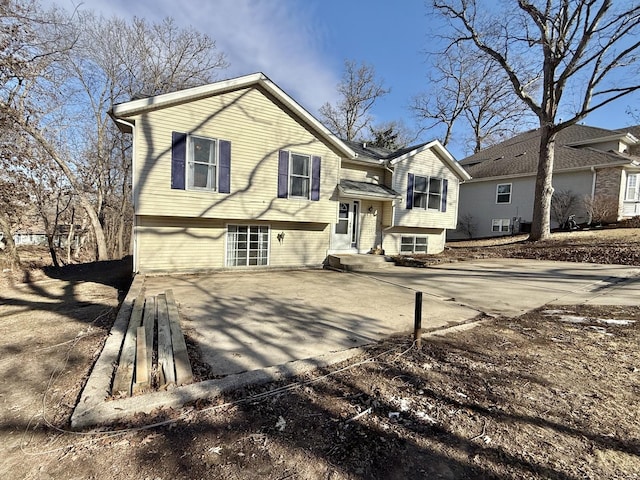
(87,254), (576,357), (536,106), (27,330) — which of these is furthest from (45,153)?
(536,106)

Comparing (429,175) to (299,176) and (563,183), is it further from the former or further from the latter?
(563,183)

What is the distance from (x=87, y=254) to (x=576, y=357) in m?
24.4

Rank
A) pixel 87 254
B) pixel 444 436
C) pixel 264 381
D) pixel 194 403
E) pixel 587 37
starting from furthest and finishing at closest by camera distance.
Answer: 1. pixel 87 254
2. pixel 587 37
3. pixel 264 381
4. pixel 194 403
5. pixel 444 436

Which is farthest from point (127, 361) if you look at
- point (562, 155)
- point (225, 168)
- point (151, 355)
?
point (562, 155)

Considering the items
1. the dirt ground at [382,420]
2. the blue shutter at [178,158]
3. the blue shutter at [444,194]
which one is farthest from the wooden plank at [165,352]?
the blue shutter at [444,194]

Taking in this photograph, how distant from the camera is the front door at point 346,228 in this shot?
12.2 meters

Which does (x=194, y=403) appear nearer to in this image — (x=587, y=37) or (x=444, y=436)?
(x=444, y=436)

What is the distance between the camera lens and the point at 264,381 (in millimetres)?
3047

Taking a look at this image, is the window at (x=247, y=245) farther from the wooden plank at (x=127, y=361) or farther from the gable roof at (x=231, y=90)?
the wooden plank at (x=127, y=361)

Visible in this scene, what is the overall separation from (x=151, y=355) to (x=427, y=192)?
1262 centimetres

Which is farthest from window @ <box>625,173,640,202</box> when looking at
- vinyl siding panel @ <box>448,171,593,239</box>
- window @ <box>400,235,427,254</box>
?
window @ <box>400,235,427,254</box>

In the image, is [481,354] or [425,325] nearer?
[481,354]

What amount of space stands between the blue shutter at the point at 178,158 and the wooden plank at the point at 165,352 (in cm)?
444

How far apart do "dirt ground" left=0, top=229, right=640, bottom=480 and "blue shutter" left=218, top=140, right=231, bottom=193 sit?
586cm
